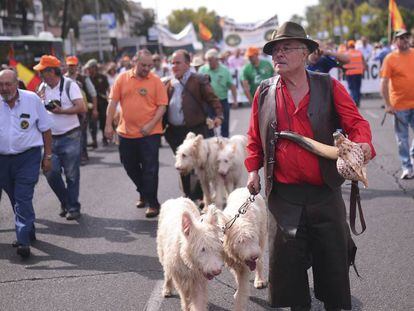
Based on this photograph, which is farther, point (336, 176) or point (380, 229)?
point (380, 229)

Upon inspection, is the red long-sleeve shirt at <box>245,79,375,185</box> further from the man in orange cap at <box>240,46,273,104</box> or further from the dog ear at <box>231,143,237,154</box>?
the man in orange cap at <box>240,46,273,104</box>

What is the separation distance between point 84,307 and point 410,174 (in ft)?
19.9

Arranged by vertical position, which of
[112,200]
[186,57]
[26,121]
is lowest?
[112,200]

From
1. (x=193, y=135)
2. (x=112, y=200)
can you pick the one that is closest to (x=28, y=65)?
(x=112, y=200)

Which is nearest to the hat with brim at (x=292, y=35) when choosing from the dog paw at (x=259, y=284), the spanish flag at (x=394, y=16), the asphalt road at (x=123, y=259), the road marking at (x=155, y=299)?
the asphalt road at (x=123, y=259)

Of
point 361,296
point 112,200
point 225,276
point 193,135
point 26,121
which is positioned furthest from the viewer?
point 112,200

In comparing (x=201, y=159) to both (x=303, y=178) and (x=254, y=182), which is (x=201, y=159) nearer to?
(x=254, y=182)

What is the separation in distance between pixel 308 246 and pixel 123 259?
2.84m

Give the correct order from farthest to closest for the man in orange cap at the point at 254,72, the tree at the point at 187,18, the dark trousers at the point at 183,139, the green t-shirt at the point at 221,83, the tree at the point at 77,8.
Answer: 1. the tree at the point at 187,18
2. the tree at the point at 77,8
3. the green t-shirt at the point at 221,83
4. the man in orange cap at the point at 254,72
5. the dark trousers at the point at 183,139

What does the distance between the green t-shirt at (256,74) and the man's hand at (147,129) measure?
11.4 ft

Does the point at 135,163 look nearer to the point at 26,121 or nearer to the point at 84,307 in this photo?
the point at 26,121

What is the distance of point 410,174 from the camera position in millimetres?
9109

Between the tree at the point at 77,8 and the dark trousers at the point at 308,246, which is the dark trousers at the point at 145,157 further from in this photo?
the tree at the point at 77,8

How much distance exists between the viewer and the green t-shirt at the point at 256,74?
34.7ft
